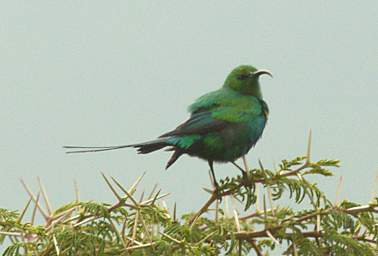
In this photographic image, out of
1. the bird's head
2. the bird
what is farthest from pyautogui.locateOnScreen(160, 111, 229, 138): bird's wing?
the bird's head

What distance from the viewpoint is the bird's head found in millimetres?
6891

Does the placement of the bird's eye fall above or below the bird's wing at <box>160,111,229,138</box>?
above

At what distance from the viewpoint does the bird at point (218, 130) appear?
571 cm

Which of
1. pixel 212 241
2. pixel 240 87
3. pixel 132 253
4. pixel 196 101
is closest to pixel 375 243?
pixel 212 241

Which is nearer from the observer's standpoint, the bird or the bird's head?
the bird

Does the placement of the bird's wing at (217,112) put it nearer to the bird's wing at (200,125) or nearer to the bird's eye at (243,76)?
the bird's wing at (200,125)

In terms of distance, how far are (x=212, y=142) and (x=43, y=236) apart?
291 cm

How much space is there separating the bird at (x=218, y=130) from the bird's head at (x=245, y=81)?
11.0 inches

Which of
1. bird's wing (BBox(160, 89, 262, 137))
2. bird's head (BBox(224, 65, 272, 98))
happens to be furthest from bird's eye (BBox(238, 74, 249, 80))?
bird's wing (BBox(160, 89, 262, 137))

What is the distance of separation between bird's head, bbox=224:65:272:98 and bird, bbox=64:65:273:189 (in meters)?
0.28

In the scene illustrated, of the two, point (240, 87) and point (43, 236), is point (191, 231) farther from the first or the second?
point (240, 87)

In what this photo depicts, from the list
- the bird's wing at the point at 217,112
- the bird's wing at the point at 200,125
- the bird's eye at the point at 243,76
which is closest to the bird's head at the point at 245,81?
the bird's eye at the point at 243,76

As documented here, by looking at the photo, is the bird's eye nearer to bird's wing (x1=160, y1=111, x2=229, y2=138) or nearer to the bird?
the bird

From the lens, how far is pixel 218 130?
5.97 m
